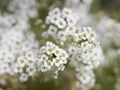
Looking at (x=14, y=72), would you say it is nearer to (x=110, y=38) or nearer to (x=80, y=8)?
(x=80, y=8)

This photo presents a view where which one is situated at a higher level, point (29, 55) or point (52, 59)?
point (29, 55)

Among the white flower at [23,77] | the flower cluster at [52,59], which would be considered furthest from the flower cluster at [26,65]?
the flower cluster at [52,59]

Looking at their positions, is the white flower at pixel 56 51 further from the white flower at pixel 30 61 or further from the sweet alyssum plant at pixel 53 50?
the white flower at pixel 30 61

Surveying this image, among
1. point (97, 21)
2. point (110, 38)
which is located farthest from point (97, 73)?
point (97, 21)

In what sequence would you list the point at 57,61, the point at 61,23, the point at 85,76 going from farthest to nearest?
1. the point at 85,76
2. the point at 61,23
3. the point at 57,61

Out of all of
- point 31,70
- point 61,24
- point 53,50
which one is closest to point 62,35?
point 61,24

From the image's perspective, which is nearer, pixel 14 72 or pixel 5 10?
pixel 14 72

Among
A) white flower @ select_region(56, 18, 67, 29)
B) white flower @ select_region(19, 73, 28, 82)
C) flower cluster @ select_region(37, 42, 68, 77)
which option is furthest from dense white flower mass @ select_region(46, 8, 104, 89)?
white flower @ select_region(19, 73, 28, 82)

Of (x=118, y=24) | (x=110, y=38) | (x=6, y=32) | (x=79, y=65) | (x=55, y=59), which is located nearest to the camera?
(x=55, y=59)

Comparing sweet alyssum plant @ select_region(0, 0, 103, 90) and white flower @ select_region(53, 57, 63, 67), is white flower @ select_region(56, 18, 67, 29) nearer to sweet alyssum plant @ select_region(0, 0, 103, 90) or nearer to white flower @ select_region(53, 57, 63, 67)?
sweet alyssum plant @ select_region(0, 0, 103, 90)

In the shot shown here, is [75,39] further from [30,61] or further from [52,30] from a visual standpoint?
[30,61]

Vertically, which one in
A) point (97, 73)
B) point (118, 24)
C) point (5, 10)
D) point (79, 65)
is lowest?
point (79, 65)
